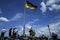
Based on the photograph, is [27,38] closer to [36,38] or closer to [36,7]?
[36,38]

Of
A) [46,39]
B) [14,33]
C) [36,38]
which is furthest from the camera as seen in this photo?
[46,39]

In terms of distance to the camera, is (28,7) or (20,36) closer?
(20,36)

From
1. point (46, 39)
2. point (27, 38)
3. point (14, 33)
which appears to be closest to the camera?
point (14, 33)

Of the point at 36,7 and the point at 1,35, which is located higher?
the point at 36,7

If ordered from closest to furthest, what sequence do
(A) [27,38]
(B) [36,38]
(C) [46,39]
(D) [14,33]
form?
(D) [14,33] → (A) [27,38] → (B) [36,38] → (C) [46,39]

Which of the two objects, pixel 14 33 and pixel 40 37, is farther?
pixel 40 37

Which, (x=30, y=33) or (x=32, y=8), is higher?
(x=32, y=8)

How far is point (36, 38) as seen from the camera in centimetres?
3150

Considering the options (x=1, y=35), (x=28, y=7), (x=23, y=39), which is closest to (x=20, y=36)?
(x=23, y=39)

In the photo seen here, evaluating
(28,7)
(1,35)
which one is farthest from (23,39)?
(28,7)

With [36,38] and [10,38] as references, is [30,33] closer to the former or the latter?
[36,38]

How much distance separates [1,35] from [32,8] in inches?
296

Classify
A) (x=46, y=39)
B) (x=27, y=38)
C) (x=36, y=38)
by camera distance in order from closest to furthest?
(x=27, y=38) → (x=36, y=38) → (x=46, y=39)

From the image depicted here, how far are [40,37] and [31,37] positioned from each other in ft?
9.01
